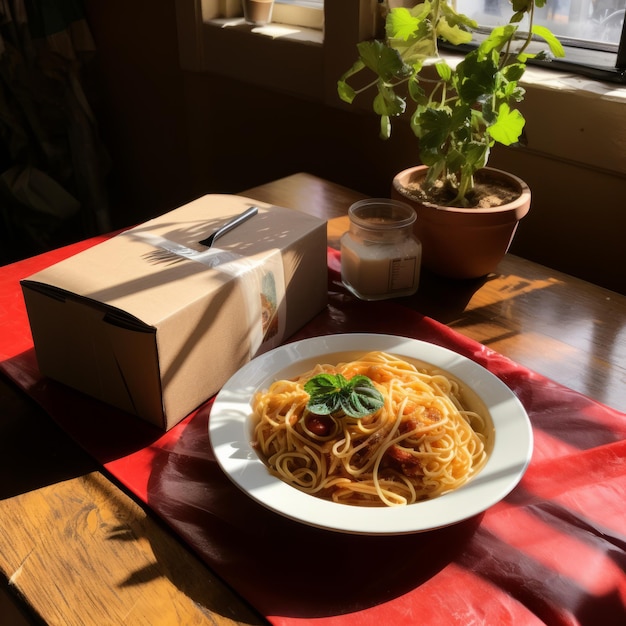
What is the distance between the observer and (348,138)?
5.61ft

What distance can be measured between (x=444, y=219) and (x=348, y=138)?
0.74 m

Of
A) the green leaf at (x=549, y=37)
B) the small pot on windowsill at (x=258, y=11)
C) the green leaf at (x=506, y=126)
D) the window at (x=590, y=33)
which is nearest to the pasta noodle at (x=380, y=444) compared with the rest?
the green leaf at (x=506, y=126)

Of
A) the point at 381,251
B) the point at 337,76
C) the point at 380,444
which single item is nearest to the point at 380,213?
the point at 381,251

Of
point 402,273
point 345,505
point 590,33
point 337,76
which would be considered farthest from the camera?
point 337,76

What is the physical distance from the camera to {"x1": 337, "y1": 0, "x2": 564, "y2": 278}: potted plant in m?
0.95

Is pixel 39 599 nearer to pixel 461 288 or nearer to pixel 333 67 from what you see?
pixel 461 288

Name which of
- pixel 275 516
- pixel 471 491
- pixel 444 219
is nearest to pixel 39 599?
pixel 275 516

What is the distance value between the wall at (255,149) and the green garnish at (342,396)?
2.43ft

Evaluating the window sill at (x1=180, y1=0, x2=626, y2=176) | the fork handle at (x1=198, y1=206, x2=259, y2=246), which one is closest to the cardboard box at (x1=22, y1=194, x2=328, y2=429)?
the fork handle at (x1=198, y1=206, x2=259, y2=246)

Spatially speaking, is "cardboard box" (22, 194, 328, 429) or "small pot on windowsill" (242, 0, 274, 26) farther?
"small pot on windowsill" (242, 0, 274, 26)

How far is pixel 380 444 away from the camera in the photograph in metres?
0.73

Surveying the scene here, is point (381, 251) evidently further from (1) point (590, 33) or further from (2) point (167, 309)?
(1) point (590, 33)

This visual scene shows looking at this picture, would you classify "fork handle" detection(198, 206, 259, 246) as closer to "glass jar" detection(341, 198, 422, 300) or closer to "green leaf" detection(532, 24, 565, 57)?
"glass jar" detection(341, 198, 422, 300)

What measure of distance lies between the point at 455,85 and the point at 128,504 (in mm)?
695
